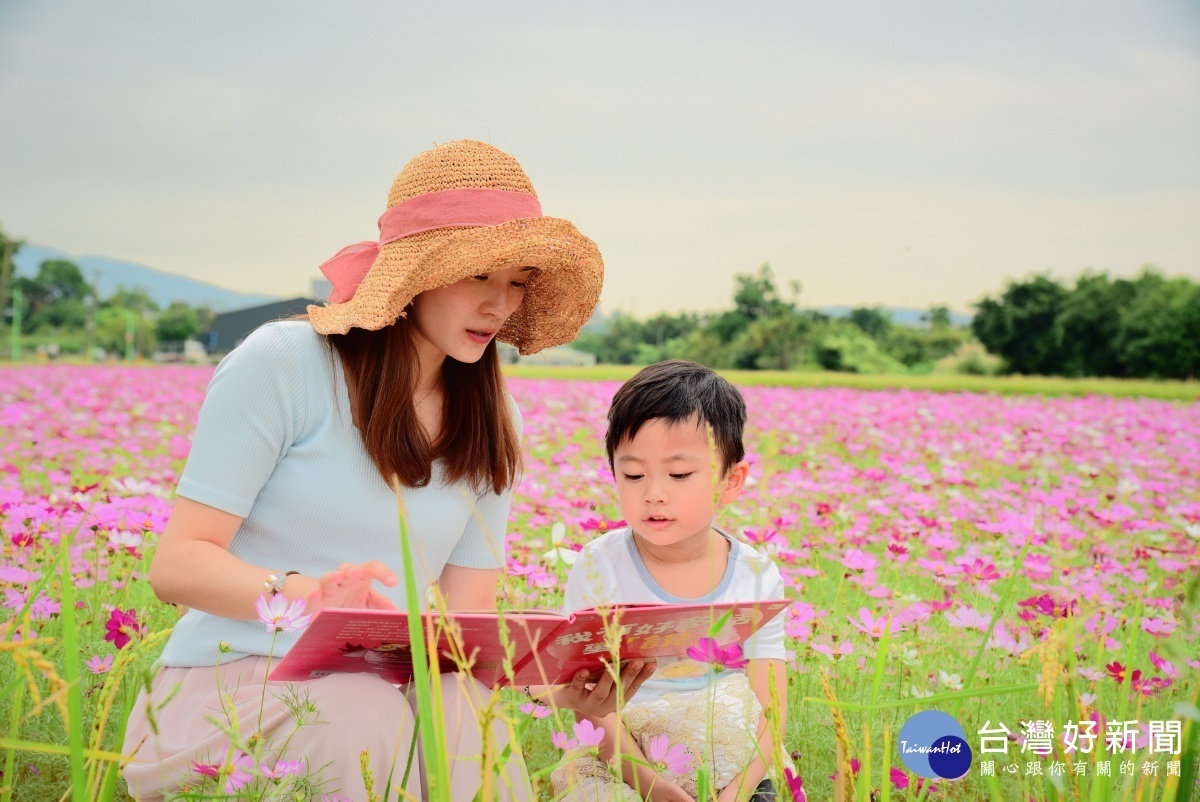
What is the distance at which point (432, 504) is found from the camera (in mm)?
1820

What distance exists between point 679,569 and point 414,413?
0.56 metres

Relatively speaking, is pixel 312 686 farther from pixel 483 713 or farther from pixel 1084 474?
pixel 1084 474

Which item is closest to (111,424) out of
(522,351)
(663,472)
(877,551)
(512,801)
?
(877,551)

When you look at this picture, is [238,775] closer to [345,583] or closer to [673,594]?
[345,583]

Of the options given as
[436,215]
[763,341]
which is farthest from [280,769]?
[763,341]

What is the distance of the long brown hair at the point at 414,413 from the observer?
175 centimetres

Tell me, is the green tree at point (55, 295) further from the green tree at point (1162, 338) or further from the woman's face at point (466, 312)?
the woman's face at point (466, 312)

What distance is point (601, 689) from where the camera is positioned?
158 cm

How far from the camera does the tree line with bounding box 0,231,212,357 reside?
192ft

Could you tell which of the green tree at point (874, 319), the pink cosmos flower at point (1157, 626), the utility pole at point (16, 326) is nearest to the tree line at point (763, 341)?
the green tree at point (874, 319)

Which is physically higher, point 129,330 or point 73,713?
point 129,330

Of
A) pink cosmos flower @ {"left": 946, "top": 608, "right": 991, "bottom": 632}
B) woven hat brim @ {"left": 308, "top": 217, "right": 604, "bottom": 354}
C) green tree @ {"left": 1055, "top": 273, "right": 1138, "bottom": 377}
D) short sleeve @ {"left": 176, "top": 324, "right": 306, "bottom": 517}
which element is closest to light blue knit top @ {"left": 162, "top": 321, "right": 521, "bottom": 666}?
short sleeve @ {"left": 176, "top": 324, "right": 306, "bottom": 517}

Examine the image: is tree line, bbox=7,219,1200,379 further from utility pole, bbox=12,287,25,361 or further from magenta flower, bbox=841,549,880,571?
magenta flower, bbox=841,549,880,571

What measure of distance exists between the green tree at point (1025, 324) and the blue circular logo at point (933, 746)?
3853cm
